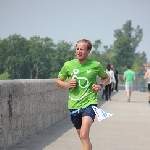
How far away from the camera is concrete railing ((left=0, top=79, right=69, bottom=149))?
8.45 m

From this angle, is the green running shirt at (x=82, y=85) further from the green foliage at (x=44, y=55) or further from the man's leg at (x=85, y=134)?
the green foliage at (x=44, y=55)

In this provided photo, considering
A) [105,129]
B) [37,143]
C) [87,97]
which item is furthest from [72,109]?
[105,129]

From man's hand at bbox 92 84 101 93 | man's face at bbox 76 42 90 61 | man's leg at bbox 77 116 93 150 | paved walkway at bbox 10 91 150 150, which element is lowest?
paved walkway at bbox 10 91 150 150

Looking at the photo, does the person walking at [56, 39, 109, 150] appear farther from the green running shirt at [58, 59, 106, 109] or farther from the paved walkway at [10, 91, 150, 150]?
the paved walkway at [10, 91, 150, 150]

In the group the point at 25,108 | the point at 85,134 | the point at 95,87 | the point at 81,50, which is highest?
the point at 81,50

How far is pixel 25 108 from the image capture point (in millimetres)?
9938

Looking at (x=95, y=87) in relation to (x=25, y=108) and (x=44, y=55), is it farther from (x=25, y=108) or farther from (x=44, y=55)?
(x=44, y=55)

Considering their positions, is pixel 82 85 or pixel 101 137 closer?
pixel 82 85

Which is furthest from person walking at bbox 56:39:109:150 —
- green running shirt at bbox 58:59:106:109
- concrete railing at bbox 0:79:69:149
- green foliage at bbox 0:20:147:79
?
green foliage at bbox 0:20:147:79

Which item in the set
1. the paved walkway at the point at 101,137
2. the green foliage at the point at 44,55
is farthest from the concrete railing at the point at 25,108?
the green foliage at the point at 44,55

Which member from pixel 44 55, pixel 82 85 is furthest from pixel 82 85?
pixel 44 55

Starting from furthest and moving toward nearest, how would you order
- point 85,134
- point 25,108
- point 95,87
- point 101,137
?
point 101,137, point 25,108, point 95,87, point 85,134

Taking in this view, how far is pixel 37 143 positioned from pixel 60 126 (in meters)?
3.26

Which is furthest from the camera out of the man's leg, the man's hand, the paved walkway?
the paved walkway
